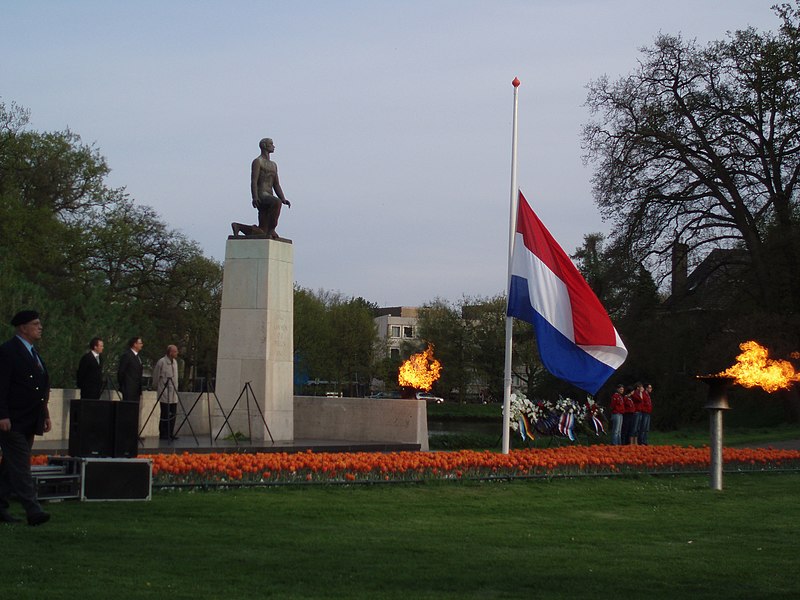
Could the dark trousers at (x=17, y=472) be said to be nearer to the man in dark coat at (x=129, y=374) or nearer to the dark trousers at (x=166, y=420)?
the man in dark coat at (x=129, y=374)

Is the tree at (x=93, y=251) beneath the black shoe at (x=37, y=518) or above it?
above

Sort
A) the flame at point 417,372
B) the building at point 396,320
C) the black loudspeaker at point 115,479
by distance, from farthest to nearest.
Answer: the building at point 396,320
the flame at point 417,372
the black loudspeaker at point 115,479

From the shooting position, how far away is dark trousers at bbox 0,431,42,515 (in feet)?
35.9

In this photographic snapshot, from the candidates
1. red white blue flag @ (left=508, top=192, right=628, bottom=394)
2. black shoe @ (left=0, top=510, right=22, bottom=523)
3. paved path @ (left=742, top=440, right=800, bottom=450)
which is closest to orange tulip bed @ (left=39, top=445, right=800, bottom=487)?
red white blue flag @ (left=508, top=192, right=628, bottom=394)

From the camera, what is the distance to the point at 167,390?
898 inches

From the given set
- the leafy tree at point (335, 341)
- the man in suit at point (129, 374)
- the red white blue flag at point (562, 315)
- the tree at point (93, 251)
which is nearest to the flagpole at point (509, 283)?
the red white blue flag at point (562, 315)

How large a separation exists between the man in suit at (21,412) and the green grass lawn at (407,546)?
45cm

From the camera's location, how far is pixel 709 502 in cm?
1491

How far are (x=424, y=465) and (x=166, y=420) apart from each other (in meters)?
8.08

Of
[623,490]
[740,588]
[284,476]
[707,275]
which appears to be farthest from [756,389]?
[740,588]

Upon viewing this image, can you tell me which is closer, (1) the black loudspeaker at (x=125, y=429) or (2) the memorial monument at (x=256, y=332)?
(1) the black loudspeaker at (x=125, y=429)

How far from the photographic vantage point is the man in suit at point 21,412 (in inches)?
433

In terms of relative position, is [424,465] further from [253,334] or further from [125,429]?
[253,334]

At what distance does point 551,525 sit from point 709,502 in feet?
11.8
